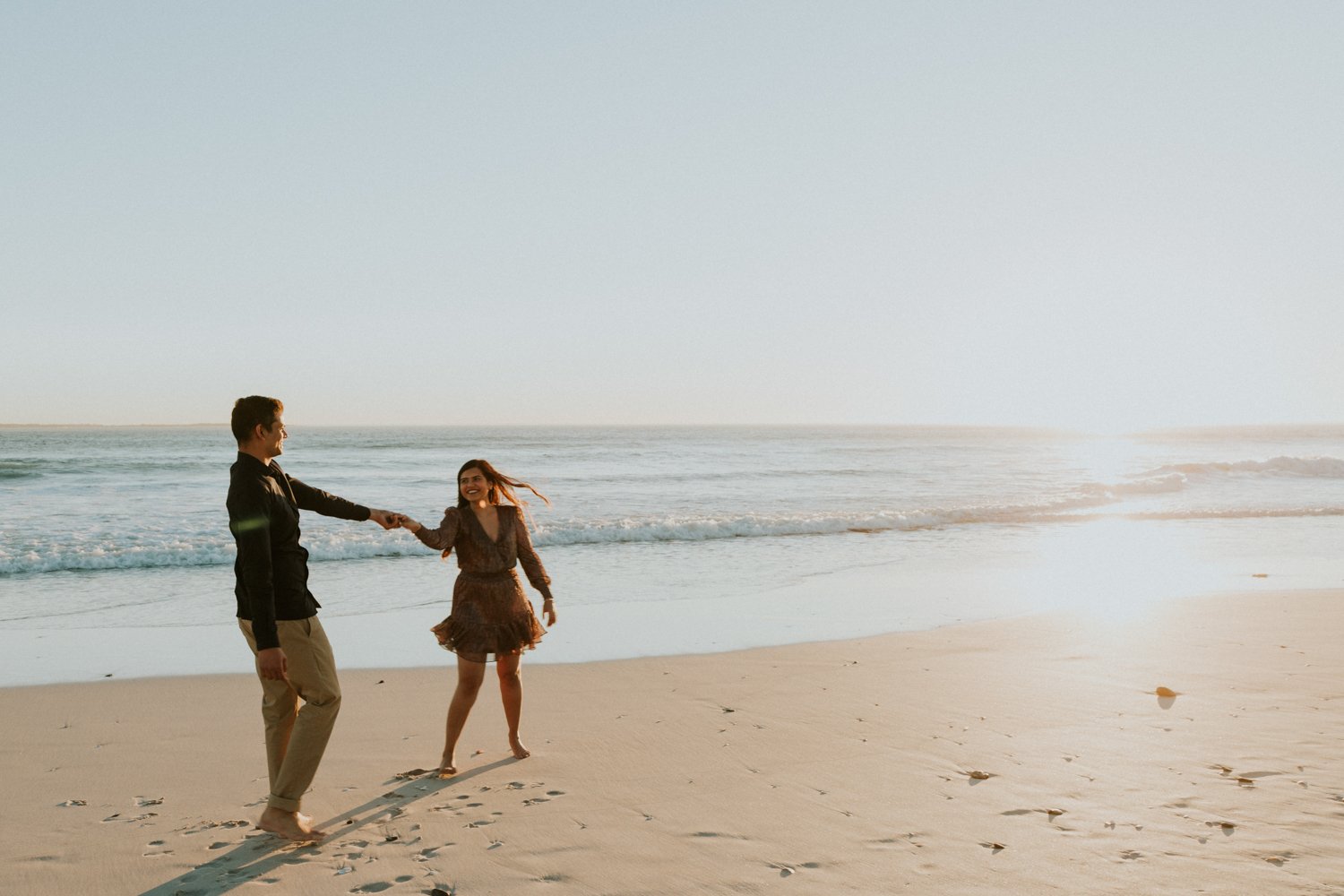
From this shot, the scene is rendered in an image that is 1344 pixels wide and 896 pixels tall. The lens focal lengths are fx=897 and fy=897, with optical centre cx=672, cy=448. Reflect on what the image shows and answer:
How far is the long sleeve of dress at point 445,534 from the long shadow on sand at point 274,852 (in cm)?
126

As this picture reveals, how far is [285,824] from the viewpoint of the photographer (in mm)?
3914

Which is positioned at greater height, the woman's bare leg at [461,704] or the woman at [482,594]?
the woman at [482,594]

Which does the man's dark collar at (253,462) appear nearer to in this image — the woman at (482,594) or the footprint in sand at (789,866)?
the woman at (482,594)

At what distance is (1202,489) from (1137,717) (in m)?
27.1

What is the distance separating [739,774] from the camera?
4844 millimetres

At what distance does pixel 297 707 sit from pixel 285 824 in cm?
49

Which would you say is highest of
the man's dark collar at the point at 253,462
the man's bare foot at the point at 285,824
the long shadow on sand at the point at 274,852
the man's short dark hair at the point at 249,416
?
the man's short dark hair at the point at 249,416

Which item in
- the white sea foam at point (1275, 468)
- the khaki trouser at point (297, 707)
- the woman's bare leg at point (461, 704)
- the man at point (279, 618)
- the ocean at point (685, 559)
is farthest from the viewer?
the white sea foam at point (1275, 468)

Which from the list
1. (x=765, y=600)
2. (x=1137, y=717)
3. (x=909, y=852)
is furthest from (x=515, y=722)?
(x=765, y=600)

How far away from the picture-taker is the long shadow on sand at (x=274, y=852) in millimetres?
3570

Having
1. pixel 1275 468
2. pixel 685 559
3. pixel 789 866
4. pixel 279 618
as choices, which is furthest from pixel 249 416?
pixel 1275 468

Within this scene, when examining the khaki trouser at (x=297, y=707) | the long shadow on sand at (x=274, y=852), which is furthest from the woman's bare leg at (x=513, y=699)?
the khaki trouser at (x=297, y=707)

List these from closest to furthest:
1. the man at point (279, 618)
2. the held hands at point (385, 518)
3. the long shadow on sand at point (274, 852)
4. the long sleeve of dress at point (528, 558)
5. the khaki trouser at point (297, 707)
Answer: the long shadow on sand at point (274, 852), the man at point (279, 618), the khaki trouser at point (297, 707), the held hands at point (385, 518), the long sleeve of dress at point (528, 558)

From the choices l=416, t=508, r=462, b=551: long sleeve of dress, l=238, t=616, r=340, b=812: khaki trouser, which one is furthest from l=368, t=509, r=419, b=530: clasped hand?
l=238, t=616, r=340, b=812: khaki trouser
